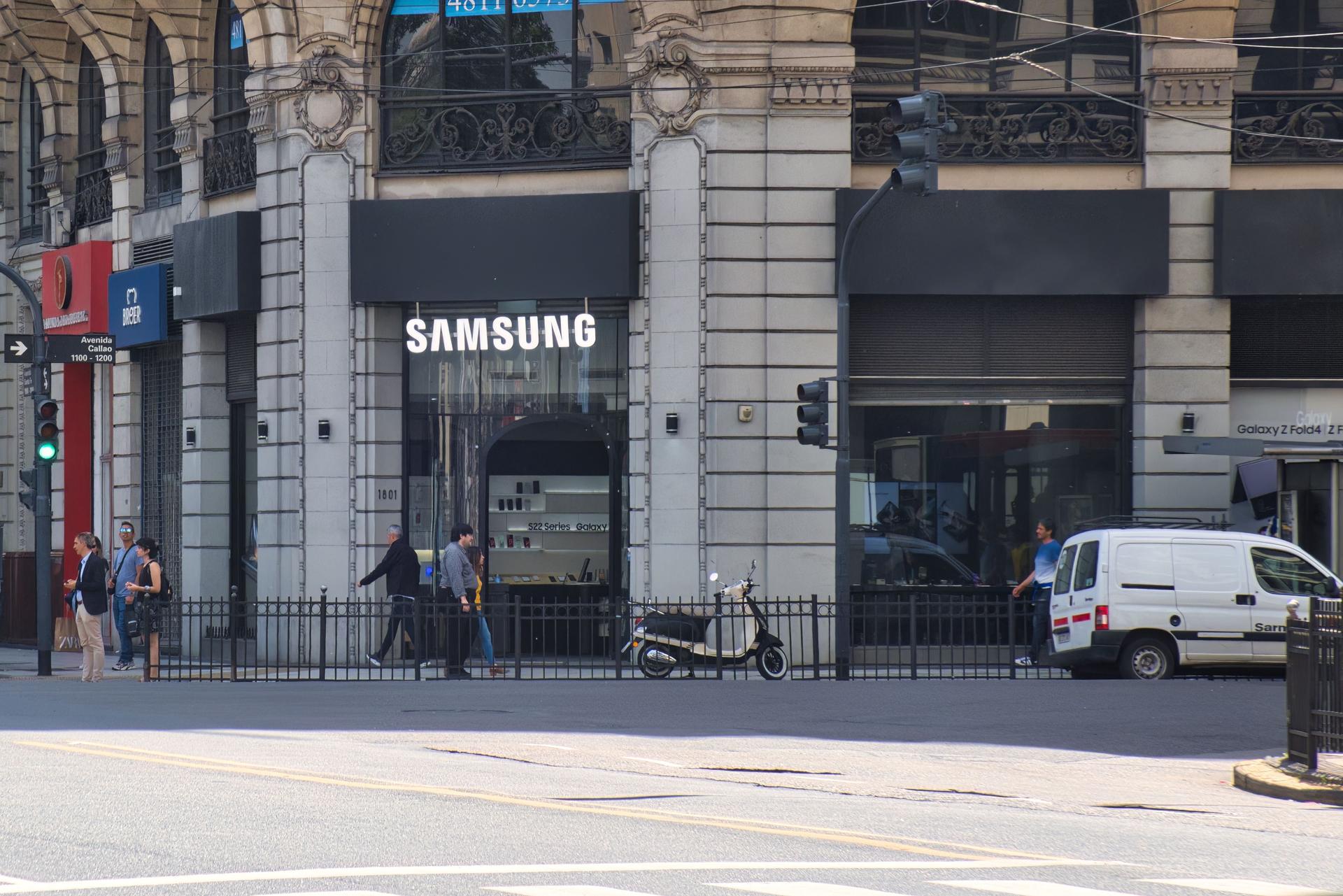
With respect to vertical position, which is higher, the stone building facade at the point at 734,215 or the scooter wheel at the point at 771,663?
the stone building facade at the point at 734,215

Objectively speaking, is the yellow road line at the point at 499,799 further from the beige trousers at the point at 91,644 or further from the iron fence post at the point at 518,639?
the beige trousers at the point at 91,644

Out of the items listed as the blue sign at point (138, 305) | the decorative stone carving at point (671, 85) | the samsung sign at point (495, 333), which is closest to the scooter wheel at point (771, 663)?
the samsung sign at point (495, 333)

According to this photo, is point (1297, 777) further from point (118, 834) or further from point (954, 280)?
point (954, 280)

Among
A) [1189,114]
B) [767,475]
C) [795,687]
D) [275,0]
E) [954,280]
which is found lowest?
[795,687]

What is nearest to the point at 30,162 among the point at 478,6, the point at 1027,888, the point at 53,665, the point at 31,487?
the point at 31,487

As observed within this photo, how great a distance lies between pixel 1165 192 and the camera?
72.8ft

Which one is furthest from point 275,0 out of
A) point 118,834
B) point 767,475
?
point 118,834

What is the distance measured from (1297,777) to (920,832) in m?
3.28

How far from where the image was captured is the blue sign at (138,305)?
2647 cm

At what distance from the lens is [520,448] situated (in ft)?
77.5

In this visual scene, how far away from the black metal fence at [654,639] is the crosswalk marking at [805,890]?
475 inches

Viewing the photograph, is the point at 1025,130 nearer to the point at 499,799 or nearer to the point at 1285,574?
the point at 1285,574

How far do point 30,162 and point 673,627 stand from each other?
1658 centimetres

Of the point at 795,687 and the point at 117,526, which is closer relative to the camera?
the point at 795,687
